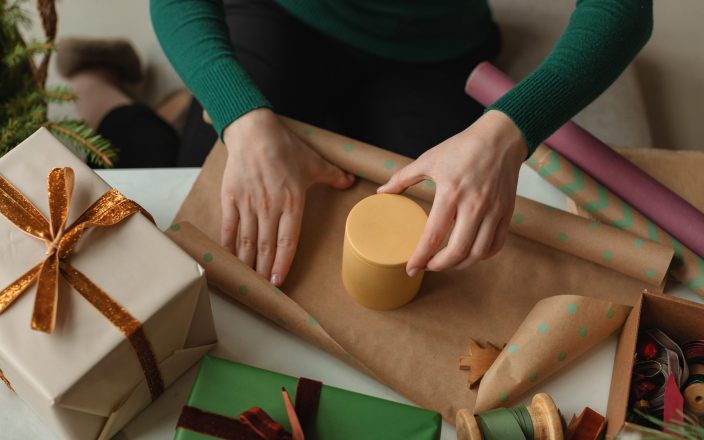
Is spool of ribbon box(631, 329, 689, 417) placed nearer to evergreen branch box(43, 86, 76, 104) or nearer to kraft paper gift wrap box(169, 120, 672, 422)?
kraft paper gift wrap box(169, 120, 672, 422)

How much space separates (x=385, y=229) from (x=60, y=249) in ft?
1.07

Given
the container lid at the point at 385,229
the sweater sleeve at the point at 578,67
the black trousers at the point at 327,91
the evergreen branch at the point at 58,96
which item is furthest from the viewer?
the black trousers at the point at 327,91

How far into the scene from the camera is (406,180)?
0.72m

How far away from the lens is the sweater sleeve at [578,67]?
76 cm

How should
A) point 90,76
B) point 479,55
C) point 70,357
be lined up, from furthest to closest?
point 90,76 → point 479,55 → point 70,357

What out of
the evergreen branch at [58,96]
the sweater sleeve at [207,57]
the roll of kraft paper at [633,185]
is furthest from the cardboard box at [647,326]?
the evergreen branch at [58,96]

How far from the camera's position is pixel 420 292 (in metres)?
0.76

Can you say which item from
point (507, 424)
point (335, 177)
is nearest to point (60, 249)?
point (335, 177)

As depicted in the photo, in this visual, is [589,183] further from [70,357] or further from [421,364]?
[70,357]

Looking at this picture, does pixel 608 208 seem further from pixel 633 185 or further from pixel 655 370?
pixel 655 370

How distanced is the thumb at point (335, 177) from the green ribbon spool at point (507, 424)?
0.34 m

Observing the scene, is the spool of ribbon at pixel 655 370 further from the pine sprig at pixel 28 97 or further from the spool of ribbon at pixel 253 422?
the pine sprig at pixel 28 97

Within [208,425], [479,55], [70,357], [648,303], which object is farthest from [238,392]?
[479,55]

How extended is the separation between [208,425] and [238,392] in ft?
0.14
